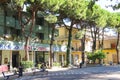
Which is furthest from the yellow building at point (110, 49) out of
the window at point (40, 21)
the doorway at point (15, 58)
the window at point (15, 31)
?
the window at point (15, 31)

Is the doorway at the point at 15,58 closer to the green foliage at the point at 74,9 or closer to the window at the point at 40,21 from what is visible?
the window at the point at 40,21

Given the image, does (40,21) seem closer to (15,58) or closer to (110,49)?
(15,58)

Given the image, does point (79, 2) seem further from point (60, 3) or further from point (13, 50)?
point (13, 50)

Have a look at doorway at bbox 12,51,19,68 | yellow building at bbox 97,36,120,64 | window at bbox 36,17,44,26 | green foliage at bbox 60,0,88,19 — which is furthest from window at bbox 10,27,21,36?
yellow building at bbox 97,36,120,64

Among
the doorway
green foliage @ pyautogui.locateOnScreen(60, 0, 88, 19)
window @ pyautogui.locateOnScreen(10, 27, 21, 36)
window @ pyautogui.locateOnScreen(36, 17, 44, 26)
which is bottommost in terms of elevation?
the doorway

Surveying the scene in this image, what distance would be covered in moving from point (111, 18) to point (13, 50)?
75.0ft

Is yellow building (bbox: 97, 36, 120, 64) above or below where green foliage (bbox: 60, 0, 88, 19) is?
below

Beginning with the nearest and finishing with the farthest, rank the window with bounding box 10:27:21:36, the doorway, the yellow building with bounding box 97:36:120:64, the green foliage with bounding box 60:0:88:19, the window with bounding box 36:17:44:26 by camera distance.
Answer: the green foliage with bounding box 60:0:88:19 < the window with bounding box 10:27:21:36 < the doorway < the window with bounding box 36:17:44:26 < the yellow building with bounding box 97:36:120:64

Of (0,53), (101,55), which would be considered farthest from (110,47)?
(0,53)

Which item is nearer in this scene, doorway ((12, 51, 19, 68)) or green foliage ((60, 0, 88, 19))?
green foliage ((60, 0, 88, 19))

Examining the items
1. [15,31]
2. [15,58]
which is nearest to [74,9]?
[15,31]

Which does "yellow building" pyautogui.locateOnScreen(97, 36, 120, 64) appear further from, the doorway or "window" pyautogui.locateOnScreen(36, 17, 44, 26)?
the doorway

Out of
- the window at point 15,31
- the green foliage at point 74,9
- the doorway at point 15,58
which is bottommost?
the doorway at point 15,58

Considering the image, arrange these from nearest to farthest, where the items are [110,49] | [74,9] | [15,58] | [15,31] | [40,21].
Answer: [74,9] → [15,31] → [15,58] → [40,21] → [110,49]
